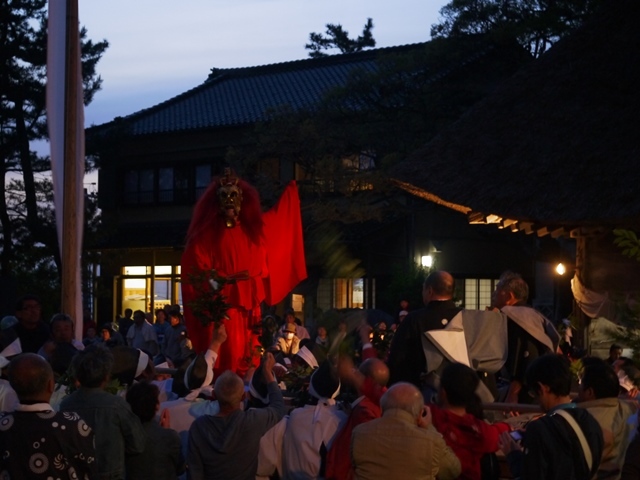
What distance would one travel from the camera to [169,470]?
589 cm

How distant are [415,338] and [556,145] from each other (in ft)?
21.3

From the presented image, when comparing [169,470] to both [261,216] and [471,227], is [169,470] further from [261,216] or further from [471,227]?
[471,227]

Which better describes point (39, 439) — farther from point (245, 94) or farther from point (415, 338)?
point (245, 94)

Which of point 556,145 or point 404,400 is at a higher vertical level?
point 556,145

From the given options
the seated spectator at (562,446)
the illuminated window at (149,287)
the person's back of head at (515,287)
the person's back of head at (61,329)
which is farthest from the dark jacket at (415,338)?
the illuminated window at (149,287)

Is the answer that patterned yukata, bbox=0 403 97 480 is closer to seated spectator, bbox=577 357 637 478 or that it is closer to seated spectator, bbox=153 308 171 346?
seated spectator, bbox=577 357 637 478

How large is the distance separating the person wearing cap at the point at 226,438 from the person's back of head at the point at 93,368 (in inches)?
27.4

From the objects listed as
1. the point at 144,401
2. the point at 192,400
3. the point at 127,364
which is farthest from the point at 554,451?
the point at 127,364

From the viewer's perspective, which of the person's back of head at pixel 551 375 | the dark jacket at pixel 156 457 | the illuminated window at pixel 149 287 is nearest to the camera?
the person's back of head at pixel 551 375

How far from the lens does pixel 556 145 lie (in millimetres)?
12766

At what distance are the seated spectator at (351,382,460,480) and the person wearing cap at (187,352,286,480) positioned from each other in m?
1.39

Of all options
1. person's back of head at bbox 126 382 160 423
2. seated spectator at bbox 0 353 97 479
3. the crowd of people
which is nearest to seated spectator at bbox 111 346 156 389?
the crowd of people

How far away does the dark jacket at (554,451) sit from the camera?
4.43m

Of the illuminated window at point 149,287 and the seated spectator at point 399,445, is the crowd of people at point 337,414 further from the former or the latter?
the illuminated window at point 149,287
